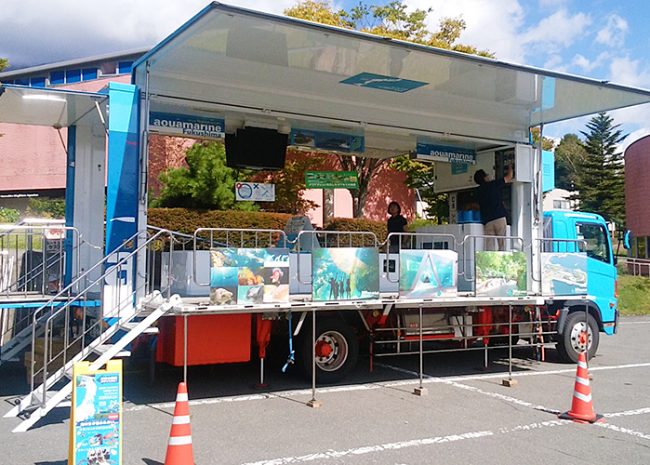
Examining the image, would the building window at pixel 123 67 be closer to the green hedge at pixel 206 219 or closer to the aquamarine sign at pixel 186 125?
the green hedge at pixel 206 219

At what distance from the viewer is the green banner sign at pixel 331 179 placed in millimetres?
12406

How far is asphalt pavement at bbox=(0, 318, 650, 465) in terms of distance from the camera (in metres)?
5.86

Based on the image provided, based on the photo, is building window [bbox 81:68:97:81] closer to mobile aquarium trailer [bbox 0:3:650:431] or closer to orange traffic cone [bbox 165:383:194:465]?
mobile aquarium trailer [bbox 0:3:650:431]

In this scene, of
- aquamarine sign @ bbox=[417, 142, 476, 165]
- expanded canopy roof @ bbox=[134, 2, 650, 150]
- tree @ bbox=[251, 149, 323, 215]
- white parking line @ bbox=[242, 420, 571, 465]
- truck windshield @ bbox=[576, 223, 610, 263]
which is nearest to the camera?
white parking line @ bbox=[242, 420, 571, 465]

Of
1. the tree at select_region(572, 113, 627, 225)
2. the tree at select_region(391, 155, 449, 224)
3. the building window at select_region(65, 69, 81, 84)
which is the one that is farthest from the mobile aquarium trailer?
the tree at select_region(572, 113, 627, 225)

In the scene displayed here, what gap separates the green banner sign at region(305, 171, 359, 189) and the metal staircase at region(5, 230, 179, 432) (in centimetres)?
461

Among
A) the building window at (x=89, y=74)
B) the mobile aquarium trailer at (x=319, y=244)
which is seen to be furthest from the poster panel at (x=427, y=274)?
the building window at (x=89, y=74)

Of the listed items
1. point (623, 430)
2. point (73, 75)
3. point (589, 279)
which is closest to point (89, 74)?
point (73, 75)

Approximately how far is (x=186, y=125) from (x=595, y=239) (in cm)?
755

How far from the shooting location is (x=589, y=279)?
1118cm

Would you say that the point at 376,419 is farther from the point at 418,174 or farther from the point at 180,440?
the point at 418,174

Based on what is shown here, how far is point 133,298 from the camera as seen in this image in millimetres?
8156

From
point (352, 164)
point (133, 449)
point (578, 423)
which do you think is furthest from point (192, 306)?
point (352, 164)

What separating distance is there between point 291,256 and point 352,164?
1056 centimetres
